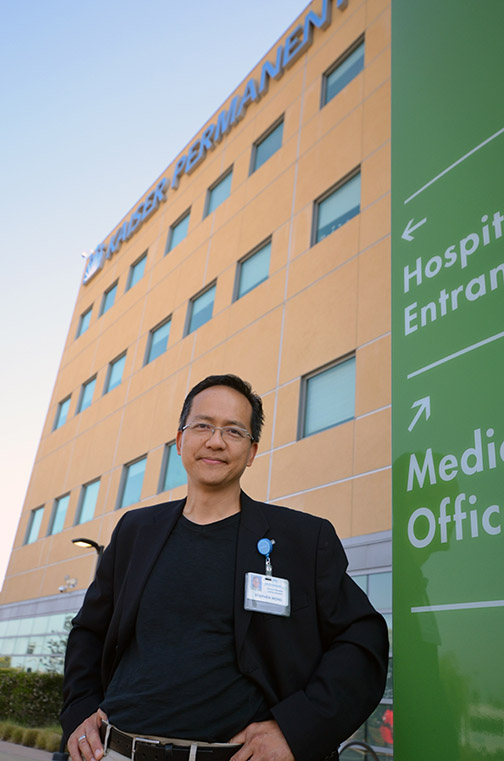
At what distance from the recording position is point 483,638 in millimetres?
2207

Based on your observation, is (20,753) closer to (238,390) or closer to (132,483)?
(132,483)

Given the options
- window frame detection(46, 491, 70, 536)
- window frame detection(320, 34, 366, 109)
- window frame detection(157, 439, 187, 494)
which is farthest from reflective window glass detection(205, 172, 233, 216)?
window frame detection(46, 491, 70, 536)

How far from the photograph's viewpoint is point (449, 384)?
2654 millimetres

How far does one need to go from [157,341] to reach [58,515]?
23.3 ft

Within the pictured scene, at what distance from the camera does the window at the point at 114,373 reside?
20.9 m

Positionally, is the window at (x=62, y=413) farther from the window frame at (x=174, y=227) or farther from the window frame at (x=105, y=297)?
the window frame at (x=174, y=227)

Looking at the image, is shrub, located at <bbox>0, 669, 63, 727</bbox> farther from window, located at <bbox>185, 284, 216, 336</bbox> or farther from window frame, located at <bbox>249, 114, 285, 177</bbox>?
window frame, located at <bbox>249, 114, 285, 177</bbox>

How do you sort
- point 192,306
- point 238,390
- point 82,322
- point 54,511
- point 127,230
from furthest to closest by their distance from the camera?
point 82,322 → point 127,230 → point 54,511 → point 192,306 → point 238,390

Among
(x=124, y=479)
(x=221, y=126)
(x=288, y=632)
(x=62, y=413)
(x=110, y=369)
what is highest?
(x=221, y=126)

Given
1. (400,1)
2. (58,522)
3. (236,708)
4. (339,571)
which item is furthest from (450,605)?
(58,522)

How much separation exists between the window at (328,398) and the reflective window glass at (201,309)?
5.35 meters

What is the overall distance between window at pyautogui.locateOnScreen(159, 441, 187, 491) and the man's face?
1196 cm

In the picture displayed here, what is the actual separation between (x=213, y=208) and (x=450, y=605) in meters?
17.7

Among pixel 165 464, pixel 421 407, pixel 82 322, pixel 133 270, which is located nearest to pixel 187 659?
pixel 421 407
